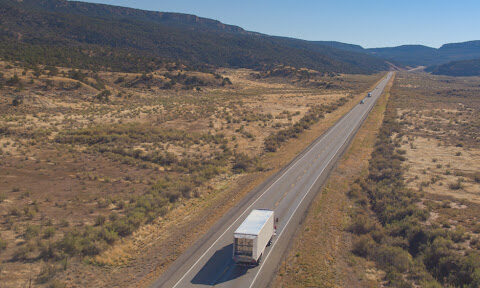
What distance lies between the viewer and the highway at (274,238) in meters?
14.9

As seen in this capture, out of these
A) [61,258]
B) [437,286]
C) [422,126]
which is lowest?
[61,258]

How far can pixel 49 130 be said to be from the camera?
1576 inches

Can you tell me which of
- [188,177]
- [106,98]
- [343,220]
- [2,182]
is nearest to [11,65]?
[106,98]

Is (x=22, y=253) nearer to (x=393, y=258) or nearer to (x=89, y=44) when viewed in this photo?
(x=393, y=258)

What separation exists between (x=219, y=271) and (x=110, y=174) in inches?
688

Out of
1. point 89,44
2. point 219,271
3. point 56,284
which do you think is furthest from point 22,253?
point 89,44

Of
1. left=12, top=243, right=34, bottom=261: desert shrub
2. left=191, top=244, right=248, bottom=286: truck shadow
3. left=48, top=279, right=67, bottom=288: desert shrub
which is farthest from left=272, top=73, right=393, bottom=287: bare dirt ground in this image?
left=12, top=243, right=34, bottom=261: desert shrub

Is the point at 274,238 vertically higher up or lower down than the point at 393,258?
lower down

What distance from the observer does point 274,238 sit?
739 inches

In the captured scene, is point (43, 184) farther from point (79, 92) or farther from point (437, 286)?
point (79, 92)

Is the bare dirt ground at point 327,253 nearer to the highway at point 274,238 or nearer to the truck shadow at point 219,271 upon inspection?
the highway at point 274,238

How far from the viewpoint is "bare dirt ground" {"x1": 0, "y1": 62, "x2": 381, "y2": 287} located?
52.1 feet

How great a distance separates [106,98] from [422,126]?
220 feet

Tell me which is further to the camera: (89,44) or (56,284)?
(89,44)
